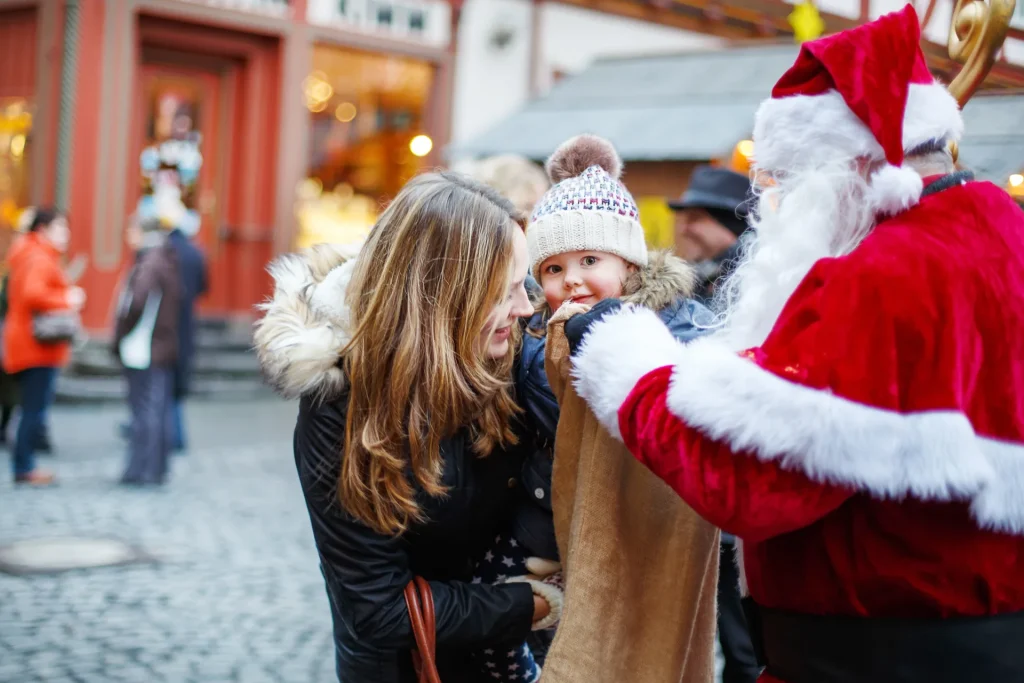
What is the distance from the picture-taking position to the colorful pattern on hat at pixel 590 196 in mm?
2621

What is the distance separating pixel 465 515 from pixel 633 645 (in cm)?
44

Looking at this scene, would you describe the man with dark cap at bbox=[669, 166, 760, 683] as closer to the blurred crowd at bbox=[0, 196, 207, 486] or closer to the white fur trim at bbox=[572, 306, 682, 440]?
the white fur trim at bbox=[572, 306, 682, 440]

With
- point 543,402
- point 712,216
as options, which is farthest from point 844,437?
point 712,216

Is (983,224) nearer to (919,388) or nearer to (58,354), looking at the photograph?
(919,388)

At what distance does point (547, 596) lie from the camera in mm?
2389

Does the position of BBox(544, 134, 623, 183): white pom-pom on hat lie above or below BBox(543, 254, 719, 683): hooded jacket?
above

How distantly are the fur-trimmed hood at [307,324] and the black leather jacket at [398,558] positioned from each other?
0.06 meters

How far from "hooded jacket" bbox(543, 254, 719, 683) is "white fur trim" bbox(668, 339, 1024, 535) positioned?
425 mm

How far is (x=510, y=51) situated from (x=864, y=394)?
521 inches

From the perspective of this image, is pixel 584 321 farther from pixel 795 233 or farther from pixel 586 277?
pixel 586 277

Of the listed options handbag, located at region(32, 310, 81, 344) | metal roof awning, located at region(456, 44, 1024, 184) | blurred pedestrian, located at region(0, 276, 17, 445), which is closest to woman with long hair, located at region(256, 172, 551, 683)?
metal roof awning, located at region(456, 44, 1024, 184)

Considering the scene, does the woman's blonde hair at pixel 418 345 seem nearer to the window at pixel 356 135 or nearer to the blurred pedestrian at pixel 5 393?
the blurred pedestrian at pixel 5 393

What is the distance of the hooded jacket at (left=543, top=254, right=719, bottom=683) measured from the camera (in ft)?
6.89

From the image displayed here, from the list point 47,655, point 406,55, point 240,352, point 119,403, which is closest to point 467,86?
point 406,55
